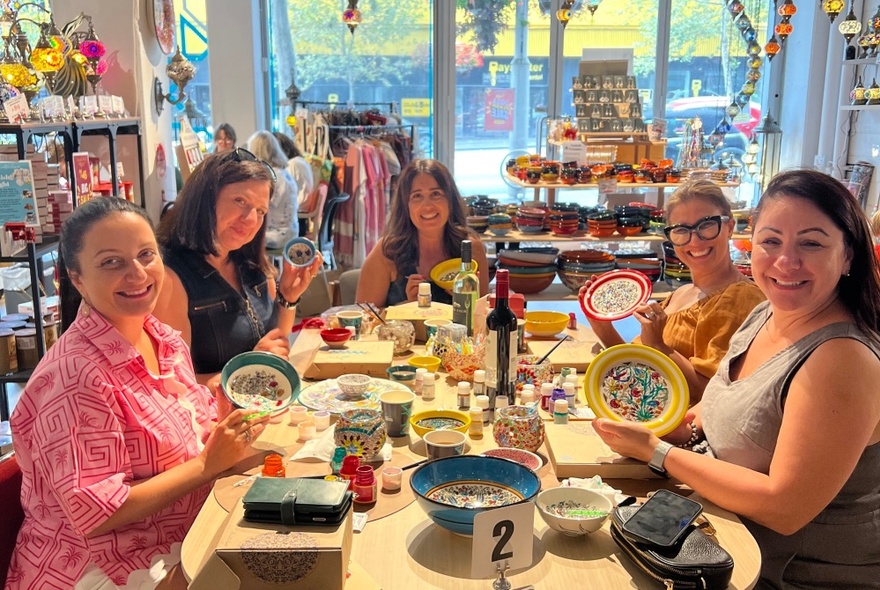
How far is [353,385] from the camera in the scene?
7.17ft

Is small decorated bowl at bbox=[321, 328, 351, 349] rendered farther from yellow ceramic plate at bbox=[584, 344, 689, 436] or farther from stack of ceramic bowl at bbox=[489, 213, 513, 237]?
stack of ceramic bowl at bbox=[489, 213, 513, 237]

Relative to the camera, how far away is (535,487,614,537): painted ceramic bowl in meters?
1.48

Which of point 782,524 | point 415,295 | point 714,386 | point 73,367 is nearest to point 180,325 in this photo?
point 73,367

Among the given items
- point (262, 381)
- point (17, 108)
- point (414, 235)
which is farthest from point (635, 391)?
point (17, 108)

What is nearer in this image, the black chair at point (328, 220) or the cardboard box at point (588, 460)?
the cardboard box at point (588, 460)

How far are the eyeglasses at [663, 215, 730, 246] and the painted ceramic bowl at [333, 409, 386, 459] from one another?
1.20 metres

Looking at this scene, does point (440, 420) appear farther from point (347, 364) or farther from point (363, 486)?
point (347, 364)

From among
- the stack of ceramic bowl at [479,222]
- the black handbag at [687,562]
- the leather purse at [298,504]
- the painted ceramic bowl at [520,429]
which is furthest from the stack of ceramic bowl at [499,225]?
the leather purse at [298,504]

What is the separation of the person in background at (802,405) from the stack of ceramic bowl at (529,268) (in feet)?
9.82

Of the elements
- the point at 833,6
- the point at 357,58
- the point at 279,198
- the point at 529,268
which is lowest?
Answer: the point at 529,268

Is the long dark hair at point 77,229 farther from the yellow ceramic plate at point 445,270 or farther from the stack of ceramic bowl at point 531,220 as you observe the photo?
the stack of ceramic bowl at point 531,220

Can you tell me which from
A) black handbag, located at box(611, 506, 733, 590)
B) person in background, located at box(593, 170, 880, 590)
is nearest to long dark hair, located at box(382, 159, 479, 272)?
person in background, located at box(593, 170, 880, 590)

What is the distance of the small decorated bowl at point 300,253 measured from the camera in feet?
9.63

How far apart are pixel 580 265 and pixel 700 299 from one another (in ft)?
7.35
